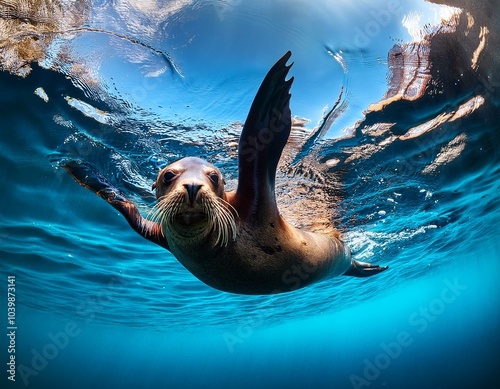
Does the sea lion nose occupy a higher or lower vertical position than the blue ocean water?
lower

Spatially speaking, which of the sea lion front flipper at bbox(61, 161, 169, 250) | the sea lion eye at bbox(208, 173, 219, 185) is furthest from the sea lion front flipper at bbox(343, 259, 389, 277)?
the sea lion eye at bbox(208, 173, 219, 185)

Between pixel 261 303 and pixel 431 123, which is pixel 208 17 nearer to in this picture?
pixel 431 123

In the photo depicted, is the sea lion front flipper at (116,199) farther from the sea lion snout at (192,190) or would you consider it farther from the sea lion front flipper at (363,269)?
the sea lion front flipper at (363,269)

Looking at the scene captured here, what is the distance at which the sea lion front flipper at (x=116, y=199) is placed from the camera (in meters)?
4.18

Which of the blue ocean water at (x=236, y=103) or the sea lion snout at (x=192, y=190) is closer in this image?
the sea lion snout at (x=192, y=190)

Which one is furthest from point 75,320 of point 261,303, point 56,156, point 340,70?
point 340,70

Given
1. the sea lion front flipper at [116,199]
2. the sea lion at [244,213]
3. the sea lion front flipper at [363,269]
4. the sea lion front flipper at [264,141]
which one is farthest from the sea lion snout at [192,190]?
the sea lion front flipper at [363,269]

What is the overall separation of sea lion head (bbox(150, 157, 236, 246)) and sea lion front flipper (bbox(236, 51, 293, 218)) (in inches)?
8.9

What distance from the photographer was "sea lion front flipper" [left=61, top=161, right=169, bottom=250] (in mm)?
4180

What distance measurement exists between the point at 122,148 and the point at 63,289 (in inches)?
669

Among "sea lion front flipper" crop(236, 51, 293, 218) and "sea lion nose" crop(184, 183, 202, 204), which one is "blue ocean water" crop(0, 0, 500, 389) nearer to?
"sea lion front flipper" crop(236, 51, 293, 218)

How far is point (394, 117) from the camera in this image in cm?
594

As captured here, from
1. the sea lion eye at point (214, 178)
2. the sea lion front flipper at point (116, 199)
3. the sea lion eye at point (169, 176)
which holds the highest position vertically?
the sea lion front flipper at point (116, 199)

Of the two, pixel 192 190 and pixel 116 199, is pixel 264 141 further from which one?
pixel 116 199
